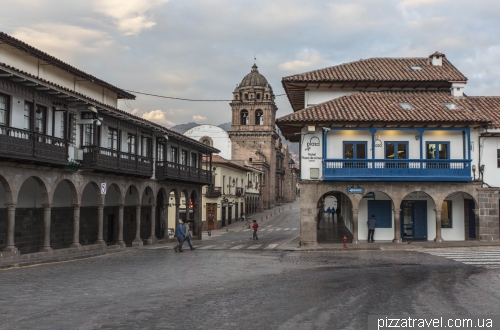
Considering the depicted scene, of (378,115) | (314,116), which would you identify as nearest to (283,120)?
(314,116)

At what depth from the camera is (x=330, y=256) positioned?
24438 millimetres

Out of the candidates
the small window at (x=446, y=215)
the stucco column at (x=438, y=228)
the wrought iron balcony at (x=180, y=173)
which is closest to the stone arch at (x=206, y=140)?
the wrought iron balcony at (x=180, y=173)

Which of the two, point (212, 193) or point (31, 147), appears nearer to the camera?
point (31, 147)

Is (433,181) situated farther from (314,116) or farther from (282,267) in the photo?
(282,267)

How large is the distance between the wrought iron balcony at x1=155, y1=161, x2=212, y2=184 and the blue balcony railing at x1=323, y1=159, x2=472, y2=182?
35.3ft

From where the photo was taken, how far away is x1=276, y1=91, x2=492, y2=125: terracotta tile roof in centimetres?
2894

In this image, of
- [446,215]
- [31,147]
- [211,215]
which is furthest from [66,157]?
[211,215]

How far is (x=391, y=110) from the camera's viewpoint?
3027 cm

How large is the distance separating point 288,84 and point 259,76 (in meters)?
66.6

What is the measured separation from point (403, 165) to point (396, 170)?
2.08 ft

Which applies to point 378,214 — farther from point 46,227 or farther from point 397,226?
point 46,227

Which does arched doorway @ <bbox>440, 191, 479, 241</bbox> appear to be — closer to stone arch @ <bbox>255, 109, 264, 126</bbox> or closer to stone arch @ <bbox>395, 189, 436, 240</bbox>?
stone arch @ <bbox>395, 189, 436, 240</bbox>

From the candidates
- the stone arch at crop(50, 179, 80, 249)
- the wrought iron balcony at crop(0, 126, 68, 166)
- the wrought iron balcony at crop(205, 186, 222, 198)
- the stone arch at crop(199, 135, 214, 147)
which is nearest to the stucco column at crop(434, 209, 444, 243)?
the stone arch at crop(50, 179, 80, 249)

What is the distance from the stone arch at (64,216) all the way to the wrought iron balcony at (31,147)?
2.21 m
